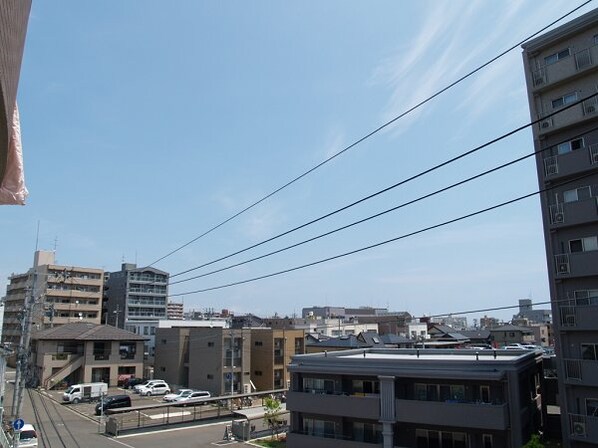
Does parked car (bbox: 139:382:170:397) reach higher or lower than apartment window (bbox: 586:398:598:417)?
lower

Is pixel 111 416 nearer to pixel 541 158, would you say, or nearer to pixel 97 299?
pixel 541 158

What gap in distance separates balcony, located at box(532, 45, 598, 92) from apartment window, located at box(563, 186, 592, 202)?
473 centimetres

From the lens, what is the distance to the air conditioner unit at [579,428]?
18844mm

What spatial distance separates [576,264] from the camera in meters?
20.0

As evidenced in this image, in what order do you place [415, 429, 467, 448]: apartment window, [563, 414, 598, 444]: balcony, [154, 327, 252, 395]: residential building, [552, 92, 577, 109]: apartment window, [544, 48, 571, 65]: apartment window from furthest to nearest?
[154, 327, 252, 395]: residential building
[415, 429, 467, 448]: apartment window
[544, 48, 571, 65]: apartment window
[552, 92, 577, 109]: apartment window
[563, 414, 598, 444]: balcony

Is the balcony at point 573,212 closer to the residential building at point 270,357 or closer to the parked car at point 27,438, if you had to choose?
the parked car at point 27,438

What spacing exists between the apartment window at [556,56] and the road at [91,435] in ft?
89.3

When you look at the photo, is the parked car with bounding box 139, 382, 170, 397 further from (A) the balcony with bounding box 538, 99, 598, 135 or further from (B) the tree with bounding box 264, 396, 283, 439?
(A) the balcony with bounding box 538, 99, 598, 135

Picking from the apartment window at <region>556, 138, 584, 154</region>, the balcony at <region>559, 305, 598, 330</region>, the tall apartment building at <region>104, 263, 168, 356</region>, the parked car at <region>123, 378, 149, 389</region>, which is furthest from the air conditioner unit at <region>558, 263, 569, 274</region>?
the tall apartment building at <region>104, 263, 168, 356</region>

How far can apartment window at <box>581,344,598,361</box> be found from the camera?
19.2 m

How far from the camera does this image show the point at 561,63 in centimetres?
2109

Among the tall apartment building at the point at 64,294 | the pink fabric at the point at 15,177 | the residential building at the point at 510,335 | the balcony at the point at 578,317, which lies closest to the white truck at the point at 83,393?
the tall apartment building at the point at 64,294

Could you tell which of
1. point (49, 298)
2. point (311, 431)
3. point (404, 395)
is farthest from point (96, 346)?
point (404, 395)

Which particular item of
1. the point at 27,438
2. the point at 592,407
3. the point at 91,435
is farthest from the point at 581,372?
the point at 91,435
